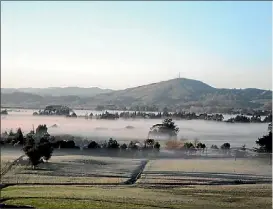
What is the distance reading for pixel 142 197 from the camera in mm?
4512

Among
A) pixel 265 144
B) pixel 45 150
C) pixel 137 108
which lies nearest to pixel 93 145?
pixel 45 150

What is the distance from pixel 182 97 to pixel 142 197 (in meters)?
1.26

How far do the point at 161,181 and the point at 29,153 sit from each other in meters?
1.64

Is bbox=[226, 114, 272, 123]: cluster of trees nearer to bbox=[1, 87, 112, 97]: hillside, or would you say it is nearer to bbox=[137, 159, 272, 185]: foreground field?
bbox=[137, 159, 272, 185]: foreground field

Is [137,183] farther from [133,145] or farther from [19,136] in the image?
[19,136]

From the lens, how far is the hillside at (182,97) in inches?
191

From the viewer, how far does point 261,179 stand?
468cm

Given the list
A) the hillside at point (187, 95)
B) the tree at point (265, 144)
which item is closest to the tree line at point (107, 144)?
the tree at point (265, 144)

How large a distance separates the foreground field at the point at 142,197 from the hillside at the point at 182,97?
0.95m

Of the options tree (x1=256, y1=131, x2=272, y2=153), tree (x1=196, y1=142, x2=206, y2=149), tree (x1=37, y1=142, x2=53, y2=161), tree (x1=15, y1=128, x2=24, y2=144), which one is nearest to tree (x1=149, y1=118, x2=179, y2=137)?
tree (x1=196, y1=142, x2=206, y2=149)

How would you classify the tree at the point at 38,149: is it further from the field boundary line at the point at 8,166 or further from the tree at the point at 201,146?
the tree at the point at 201,146

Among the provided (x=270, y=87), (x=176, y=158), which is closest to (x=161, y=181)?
(x=176, y=158)

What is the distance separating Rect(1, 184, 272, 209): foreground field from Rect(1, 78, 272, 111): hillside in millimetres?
955

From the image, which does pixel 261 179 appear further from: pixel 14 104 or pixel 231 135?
pixel 14 104
